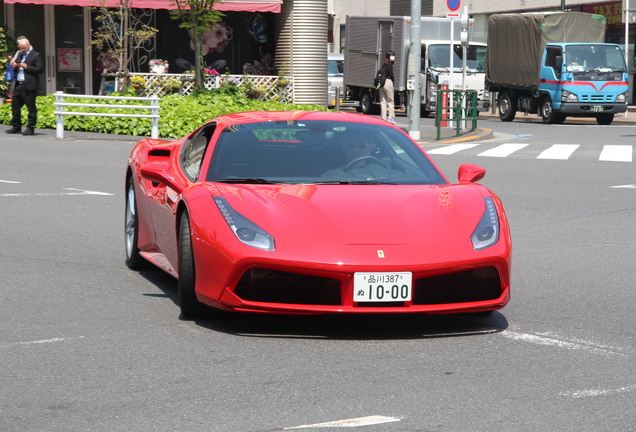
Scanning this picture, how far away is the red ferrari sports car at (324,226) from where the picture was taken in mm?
6250

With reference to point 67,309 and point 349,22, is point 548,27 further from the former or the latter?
point 67,309

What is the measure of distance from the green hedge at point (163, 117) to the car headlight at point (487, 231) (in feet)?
58.5

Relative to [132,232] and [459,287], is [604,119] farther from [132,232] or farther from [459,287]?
[459,287]

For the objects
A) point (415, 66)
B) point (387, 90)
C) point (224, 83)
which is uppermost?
point (415, 66)

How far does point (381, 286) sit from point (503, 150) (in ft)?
57.2

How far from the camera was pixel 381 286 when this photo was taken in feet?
20.4

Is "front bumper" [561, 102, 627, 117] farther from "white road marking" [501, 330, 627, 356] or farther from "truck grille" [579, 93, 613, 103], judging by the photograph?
"white road marking" [501, 330, 627, 356]

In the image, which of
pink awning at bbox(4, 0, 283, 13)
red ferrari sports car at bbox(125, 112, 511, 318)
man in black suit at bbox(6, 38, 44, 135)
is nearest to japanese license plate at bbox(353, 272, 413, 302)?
red ferrari sports car at bbox(125, 112, 511, 318)

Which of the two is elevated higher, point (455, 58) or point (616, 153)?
point (455, 58)

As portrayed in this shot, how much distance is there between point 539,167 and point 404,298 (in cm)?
1336

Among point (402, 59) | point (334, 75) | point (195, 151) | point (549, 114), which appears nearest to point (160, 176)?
point (195, 151)

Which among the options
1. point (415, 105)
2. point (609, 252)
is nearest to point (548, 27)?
point (415, 105)

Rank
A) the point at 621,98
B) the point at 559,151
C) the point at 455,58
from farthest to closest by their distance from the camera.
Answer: the point at 455,58 < the point at 621,98 < the point at 559,151

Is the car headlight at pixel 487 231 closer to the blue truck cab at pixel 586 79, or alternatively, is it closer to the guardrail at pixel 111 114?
the guardrail at pixel 111 114
